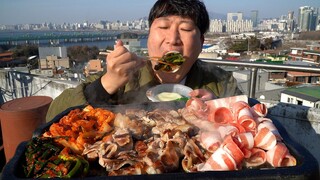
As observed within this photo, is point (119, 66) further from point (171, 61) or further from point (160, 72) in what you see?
point (160, 72)

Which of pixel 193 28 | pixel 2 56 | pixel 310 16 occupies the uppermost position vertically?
pixel 310 16

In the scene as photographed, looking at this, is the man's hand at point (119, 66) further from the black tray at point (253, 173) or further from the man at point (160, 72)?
the black tray at point (253, 173)

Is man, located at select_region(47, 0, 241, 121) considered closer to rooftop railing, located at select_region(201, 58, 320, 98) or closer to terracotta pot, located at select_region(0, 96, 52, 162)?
rooftop railing, located at select_region(201, 58, 320, 98)

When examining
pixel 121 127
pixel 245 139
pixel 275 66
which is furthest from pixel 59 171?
pixel 275 66

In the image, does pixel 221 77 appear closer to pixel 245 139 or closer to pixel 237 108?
pixel 237 108

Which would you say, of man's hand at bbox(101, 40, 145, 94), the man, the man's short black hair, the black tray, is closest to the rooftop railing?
the man

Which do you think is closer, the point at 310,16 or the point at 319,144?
the point at 319,144

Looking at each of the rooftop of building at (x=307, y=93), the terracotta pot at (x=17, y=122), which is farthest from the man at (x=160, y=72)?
the rooftop of building at (x=307, y=93)
